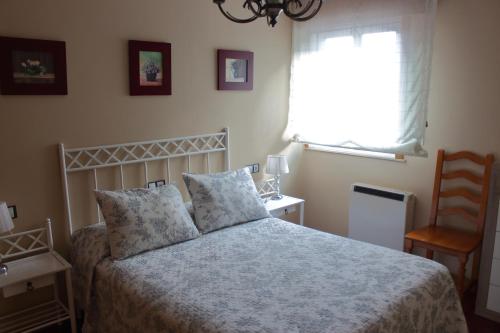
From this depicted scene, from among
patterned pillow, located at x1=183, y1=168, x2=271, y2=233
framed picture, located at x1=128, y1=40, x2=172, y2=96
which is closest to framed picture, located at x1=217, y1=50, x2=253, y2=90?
framed picture, located at x1=128, y1=40, x2=172, y2=96

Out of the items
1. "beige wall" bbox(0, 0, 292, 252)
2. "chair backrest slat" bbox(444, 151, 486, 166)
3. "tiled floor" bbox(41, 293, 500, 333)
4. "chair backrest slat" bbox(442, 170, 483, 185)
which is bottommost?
"tiled floor" bbox(41, 293, 500, 333)

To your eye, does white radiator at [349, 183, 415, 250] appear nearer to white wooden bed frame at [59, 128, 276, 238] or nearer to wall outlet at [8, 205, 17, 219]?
white wooden bed frame at [59, 128, 276, 238]

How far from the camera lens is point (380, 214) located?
370 centimetres

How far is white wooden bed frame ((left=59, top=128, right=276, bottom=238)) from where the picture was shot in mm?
2787

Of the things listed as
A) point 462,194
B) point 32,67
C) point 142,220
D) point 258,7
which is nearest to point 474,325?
point 462,194

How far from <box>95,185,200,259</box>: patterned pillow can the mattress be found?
0.22ft

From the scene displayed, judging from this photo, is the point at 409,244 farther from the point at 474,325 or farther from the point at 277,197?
the point at 277,197

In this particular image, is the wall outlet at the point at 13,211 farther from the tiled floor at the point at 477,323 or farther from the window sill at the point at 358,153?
the tiled floor at the point at 477,323

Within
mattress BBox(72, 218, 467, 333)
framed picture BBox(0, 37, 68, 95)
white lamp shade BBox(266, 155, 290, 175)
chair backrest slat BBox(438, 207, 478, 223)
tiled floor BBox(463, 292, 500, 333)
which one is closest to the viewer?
mattress BBox(72, 218, 467, 333)

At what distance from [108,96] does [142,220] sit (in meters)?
0.92

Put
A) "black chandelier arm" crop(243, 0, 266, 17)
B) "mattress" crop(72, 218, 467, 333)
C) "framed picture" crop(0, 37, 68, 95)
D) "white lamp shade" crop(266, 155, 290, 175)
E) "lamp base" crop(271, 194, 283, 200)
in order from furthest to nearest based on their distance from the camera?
"lamp base" crop(271, 194, 283, 200), "white lamp shade" crop(266, 155, 290, 175), "framed picture" crop(0, 37, 68, 95), "mattress" crop(72, 218, 467, 333), "black chandelier arm" crop(243, 0, 266, 17)

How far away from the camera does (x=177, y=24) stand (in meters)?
3.21

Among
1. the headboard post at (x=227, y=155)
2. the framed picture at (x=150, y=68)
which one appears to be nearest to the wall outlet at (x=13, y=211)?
the framed picture at (x=150, y=68)

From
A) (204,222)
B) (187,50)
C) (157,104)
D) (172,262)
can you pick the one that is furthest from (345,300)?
(187,50)
